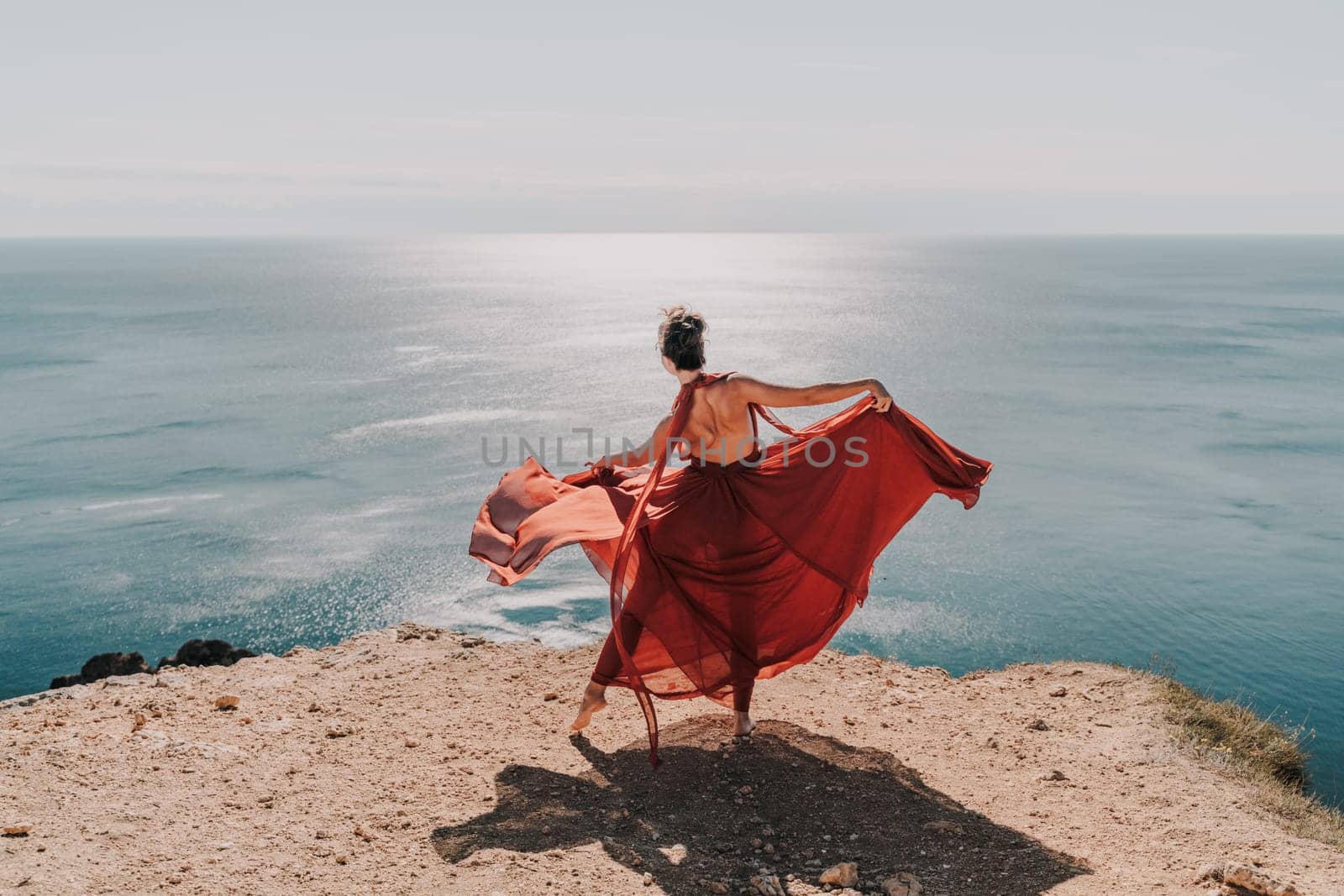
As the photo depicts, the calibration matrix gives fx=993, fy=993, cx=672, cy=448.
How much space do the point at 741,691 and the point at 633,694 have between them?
1458mm

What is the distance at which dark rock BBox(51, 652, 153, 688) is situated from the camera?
600 inches

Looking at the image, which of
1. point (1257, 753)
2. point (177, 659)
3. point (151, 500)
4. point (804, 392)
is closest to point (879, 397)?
point (804, 392)

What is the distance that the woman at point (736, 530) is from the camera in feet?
21.4

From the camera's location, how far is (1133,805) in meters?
6.38

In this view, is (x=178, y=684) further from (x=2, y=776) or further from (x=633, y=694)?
(x=633, y=694)

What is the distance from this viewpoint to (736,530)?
260 inches

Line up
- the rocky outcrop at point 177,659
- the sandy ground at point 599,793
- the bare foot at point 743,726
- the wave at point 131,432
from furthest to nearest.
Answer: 1. the wave at point 131,432
2. the rocky outcrop at point 177,659
3. the bare foot at point 743,726
4. the sandy ground at point 599,793

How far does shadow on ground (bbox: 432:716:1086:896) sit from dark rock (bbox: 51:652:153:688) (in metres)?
11.3

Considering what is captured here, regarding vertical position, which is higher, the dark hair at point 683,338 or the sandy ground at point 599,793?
the dark hair at point 683,338

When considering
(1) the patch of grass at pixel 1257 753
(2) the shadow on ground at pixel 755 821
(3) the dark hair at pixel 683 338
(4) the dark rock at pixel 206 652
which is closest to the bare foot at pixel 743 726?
(2) the shadow on ground at pixel 755 821

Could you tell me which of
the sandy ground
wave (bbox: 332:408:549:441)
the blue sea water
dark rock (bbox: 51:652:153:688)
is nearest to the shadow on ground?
the sandy ground

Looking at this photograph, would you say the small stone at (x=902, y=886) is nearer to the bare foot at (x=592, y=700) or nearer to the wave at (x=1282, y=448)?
the bare foot at (x=592, y=700)

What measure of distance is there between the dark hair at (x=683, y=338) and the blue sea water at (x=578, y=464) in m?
12.1

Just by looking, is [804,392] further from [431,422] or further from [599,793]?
[431,422]
